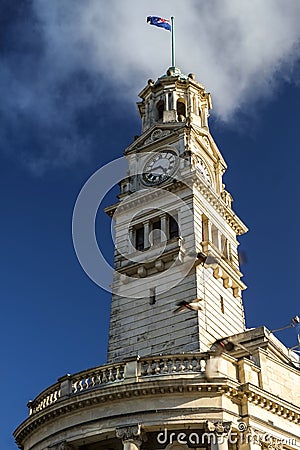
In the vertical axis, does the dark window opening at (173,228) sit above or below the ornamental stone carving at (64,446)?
above

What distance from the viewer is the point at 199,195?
1966 inches

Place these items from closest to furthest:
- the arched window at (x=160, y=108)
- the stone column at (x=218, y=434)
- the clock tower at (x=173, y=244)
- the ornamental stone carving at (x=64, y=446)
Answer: the stone column at (x=218, y=434)
the ornamental stone carving at (x=64, y=446)
the clock tower at (x=173, y=244)
the arched window at (x=160, y=108)

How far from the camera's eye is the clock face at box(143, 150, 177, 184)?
5234 cm

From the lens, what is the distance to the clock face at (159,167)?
52.3 m

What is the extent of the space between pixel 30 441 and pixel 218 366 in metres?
12.2

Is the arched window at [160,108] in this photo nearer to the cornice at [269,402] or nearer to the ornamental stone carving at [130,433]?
the cornice at [269,402]

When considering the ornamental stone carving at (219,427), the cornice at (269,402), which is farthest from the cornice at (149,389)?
the ornamental stone carving at (219,427)

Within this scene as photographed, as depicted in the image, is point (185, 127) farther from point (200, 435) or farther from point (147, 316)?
point (200, 435)

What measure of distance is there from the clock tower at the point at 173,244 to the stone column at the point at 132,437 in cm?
962

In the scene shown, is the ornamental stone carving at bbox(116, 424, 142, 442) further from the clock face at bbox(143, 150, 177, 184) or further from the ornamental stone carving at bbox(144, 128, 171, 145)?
the ornamental stone carving at bbox(144, 128, 171, 145)

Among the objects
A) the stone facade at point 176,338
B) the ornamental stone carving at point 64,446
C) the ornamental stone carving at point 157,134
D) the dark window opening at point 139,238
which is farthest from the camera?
the ornamental stone carving at point 157,134

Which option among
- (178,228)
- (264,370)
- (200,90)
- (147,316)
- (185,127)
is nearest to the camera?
(264,370)

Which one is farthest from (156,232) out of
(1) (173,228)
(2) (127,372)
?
(2) (127,372)

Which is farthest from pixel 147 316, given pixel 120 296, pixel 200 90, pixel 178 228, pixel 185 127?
pixel 200 90
